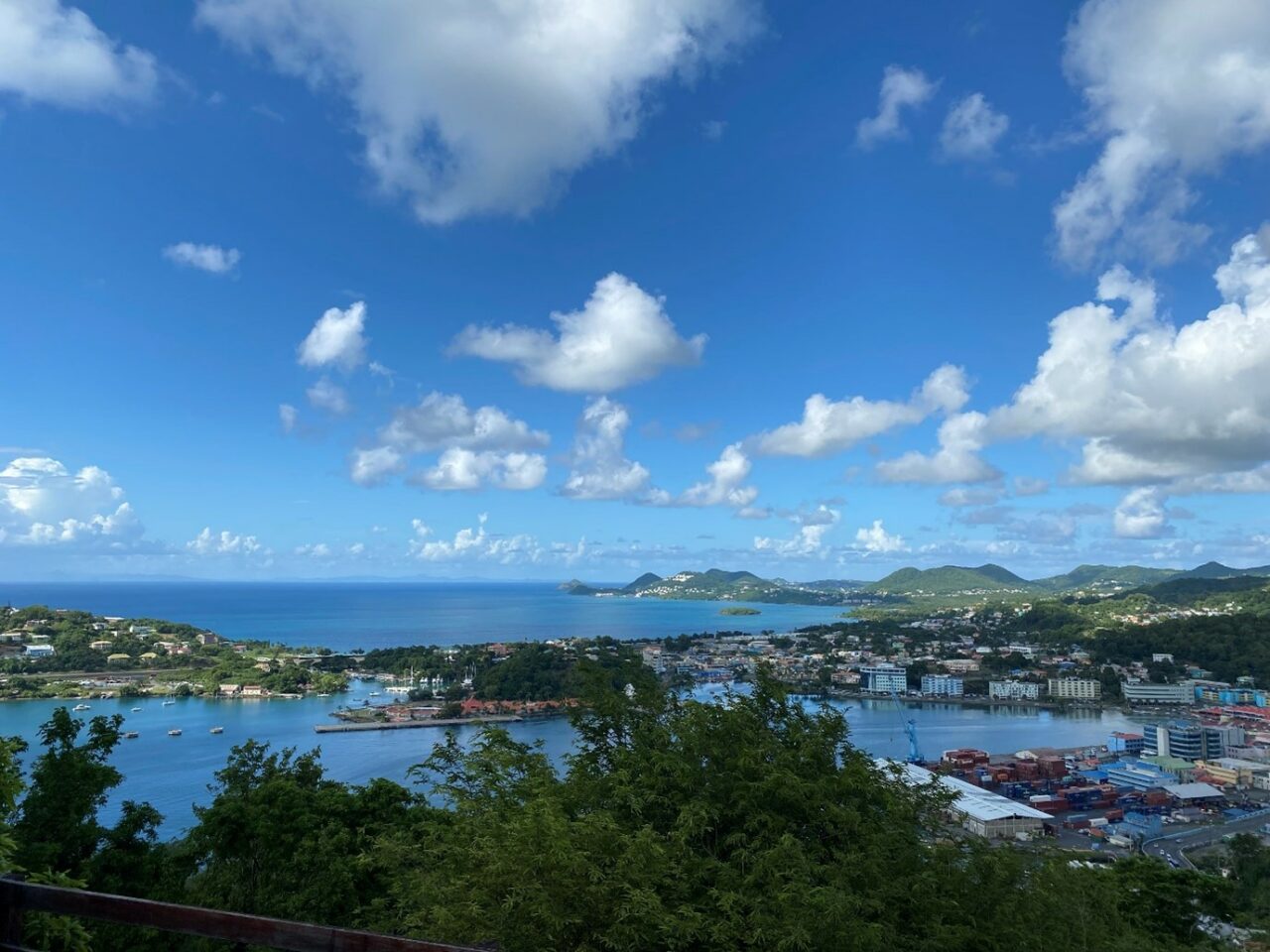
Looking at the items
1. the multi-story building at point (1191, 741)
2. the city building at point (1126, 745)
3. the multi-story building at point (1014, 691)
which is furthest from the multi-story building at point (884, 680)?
the multi-story building at point (1191, 741)

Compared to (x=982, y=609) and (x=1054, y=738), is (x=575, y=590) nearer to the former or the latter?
(x=982, y=609)

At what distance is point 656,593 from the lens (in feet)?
431

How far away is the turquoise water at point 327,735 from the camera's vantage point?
16.0 m

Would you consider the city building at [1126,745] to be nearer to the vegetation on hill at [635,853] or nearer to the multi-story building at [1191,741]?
the multi-story building at [1191,741]

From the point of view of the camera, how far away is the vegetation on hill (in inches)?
122

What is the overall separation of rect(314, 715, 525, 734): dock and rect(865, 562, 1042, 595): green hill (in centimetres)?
9705

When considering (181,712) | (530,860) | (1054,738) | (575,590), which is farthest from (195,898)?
(575,590)

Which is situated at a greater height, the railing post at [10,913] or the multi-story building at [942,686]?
the railing post at [10,913]

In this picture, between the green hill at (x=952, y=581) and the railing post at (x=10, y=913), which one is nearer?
the railing post at (x=10, y=913)

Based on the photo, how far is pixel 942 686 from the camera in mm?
37906

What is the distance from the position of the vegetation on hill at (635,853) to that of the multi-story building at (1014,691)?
34.1 meters

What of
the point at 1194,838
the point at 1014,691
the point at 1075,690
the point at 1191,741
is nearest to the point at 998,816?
the point at 1194,838

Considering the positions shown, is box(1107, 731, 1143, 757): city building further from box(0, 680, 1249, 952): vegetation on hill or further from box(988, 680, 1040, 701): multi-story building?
box(0, 680, 1249, 952): vegetation on hill

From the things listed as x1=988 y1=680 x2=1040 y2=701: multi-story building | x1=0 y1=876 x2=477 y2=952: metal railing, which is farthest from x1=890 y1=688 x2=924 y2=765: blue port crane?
x1=0 y1=876 x2=477 y2=952: metal railing
